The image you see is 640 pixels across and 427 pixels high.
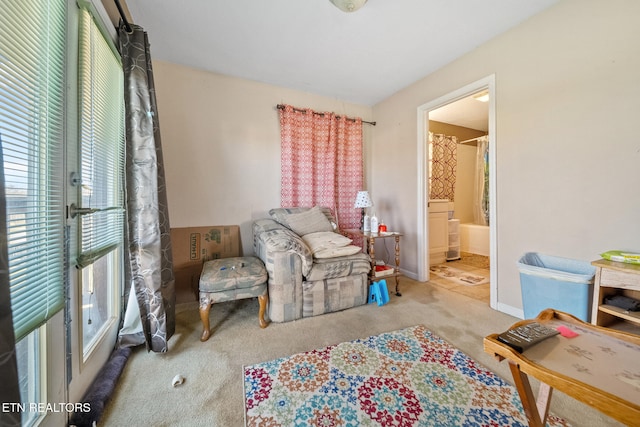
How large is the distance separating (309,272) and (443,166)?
11.1 ft

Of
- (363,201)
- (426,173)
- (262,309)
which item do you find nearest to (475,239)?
(426,173)

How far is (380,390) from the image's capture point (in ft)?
3.99

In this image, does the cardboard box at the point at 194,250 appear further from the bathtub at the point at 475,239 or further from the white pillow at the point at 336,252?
the bathtub at the point at 475,239

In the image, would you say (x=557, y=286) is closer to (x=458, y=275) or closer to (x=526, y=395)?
(x=526, y=395)

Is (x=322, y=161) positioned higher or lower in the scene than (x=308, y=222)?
higher

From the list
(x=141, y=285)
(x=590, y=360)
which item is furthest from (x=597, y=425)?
(x=141, y=285)

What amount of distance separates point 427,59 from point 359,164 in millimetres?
1385

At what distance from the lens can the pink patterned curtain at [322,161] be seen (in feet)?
9.49

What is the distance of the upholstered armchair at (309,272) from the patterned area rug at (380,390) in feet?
1.65

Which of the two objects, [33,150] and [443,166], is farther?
[443,166]

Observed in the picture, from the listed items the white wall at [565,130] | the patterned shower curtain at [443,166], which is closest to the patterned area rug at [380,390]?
the white wall at [565,130]

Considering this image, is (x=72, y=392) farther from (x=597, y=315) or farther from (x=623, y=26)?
(x=623, y=26)

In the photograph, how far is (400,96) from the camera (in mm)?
3055

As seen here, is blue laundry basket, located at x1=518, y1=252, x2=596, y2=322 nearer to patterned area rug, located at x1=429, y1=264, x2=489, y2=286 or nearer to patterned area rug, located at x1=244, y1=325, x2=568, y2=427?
patterned area rug, located at x1=244, y1=325, x2=568, y2=427
